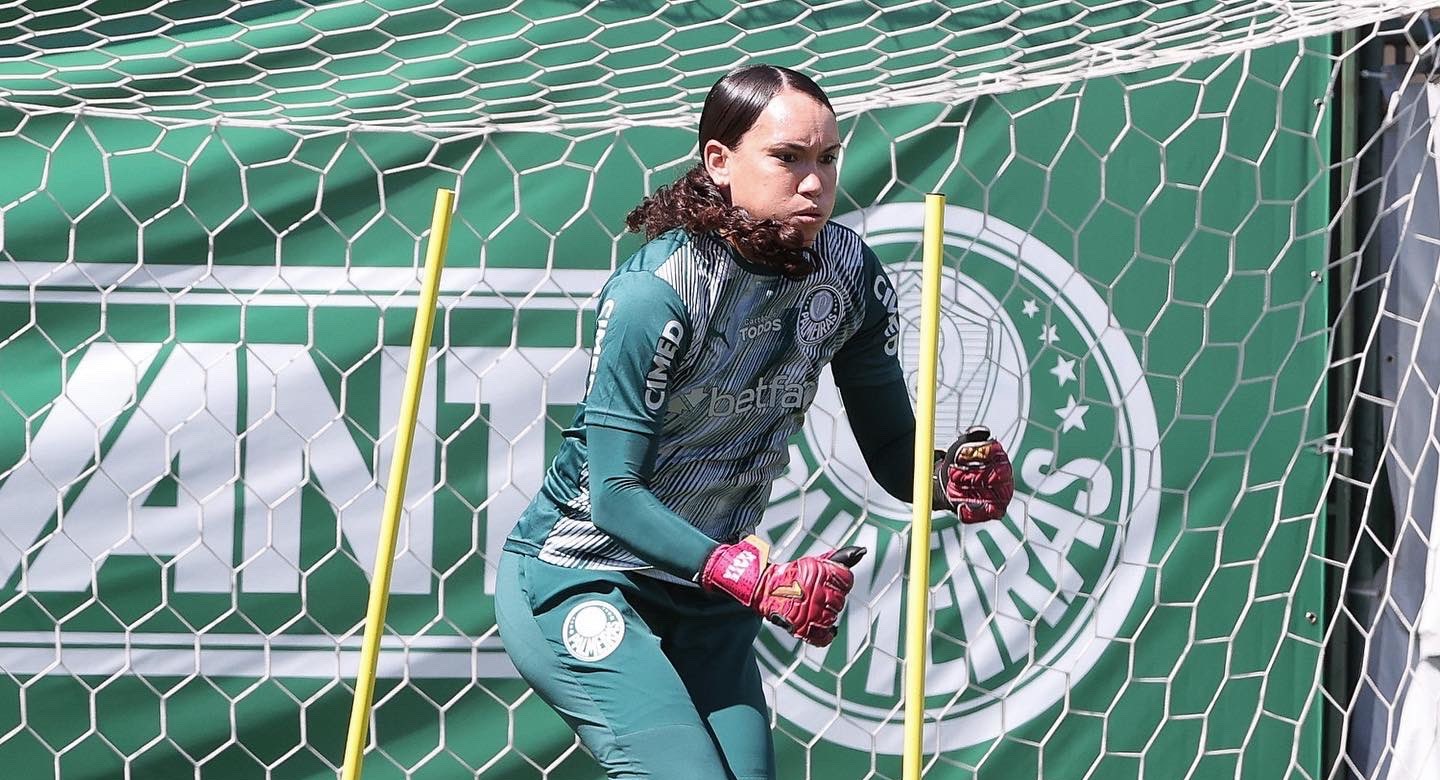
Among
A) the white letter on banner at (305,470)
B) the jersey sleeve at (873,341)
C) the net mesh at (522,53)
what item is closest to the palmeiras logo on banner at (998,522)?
the net mesh at (522,53)

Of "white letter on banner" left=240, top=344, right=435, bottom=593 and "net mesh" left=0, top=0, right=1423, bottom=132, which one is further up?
"net mesh" left=0, top=0, right=1423, bottom=132

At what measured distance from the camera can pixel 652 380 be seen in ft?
4.29

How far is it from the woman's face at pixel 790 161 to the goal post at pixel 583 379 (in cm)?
86

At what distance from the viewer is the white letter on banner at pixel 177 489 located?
7.32 ft

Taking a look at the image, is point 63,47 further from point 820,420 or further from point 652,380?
point 652,380

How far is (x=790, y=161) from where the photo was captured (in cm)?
137

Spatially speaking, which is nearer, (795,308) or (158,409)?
(795,308)

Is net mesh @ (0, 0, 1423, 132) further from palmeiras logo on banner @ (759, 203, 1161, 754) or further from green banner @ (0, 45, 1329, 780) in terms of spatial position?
palmeiras logo on banner @ (759, 203, 1161, 754)

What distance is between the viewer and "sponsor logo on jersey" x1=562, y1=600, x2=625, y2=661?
1.34m

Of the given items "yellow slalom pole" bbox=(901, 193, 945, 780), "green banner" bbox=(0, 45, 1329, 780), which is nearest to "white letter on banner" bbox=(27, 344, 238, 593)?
"green banner" bbox=(0, 45, 1329, 780)

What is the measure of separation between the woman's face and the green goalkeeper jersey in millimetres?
58

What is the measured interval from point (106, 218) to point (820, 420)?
109cm

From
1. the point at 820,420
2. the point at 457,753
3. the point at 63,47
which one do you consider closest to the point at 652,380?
the point at 820,420

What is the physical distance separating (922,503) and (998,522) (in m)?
0.90
